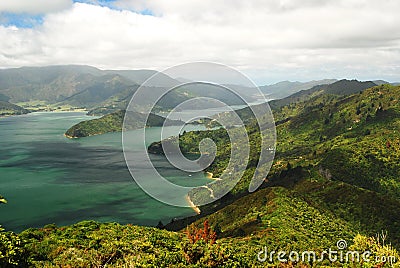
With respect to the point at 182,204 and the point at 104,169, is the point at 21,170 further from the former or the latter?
the point at 182,204

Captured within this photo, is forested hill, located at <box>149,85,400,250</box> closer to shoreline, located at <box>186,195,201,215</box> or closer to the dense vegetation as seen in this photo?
the dense vegetation

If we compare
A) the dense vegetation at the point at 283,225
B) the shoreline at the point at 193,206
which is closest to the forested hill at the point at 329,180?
the dense vegetation at the point at 283,225

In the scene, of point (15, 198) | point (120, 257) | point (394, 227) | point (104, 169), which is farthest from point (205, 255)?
point (104, 169)

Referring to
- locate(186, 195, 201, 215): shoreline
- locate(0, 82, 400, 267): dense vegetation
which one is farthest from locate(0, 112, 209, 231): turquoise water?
locate(0, 82, 400, 267): dense vegetation

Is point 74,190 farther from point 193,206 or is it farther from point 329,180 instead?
point 329,180

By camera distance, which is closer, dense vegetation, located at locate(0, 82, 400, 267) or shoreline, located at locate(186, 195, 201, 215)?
dense vegetation, located at locate(0, 82, 400, 267)

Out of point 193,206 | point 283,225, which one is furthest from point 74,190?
point 283,225
